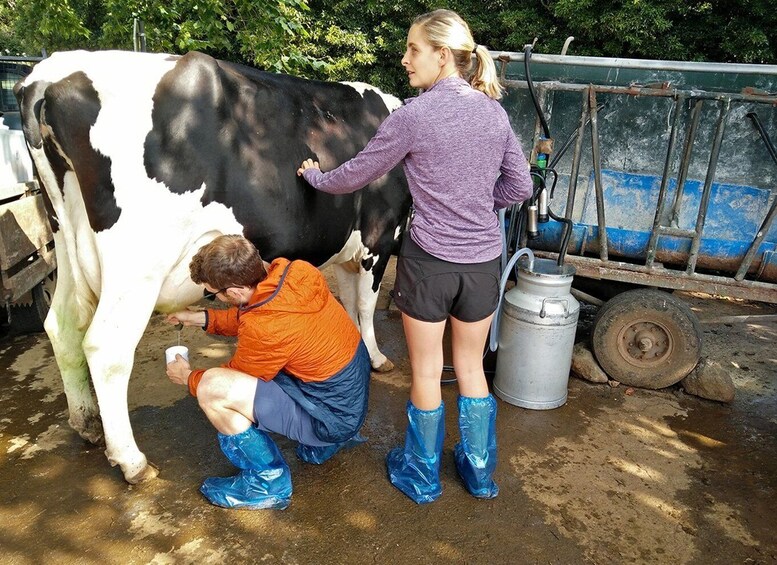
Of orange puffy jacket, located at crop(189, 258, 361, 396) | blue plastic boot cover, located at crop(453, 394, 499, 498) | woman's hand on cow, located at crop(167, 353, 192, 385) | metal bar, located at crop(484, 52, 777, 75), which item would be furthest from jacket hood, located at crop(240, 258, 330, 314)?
metal bar, located at crop(484, 52, 777, 75)

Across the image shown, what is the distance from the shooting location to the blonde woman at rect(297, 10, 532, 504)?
225cm

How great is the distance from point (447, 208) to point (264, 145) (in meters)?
1.00

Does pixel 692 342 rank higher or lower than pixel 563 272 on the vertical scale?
lower

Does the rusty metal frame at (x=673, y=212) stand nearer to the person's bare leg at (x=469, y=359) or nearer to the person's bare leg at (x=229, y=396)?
the person's bare leg at (x=469, y=359)

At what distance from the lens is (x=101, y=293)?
2.55 meters

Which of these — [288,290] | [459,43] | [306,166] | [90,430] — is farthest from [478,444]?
[90,430]

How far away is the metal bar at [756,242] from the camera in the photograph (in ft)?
11.1

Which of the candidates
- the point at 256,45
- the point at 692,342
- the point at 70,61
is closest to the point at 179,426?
the point at 70,61

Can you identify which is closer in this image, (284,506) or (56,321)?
(284,506)

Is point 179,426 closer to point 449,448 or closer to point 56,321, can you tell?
point 56,321

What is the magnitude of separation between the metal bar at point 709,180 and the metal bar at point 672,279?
0.29ft

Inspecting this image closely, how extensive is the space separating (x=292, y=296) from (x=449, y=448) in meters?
1.36

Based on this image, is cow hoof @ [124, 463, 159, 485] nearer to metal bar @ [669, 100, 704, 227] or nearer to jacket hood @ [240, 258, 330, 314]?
jacket hood @ [240, 258, 330, 314]

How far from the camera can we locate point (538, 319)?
348cm
